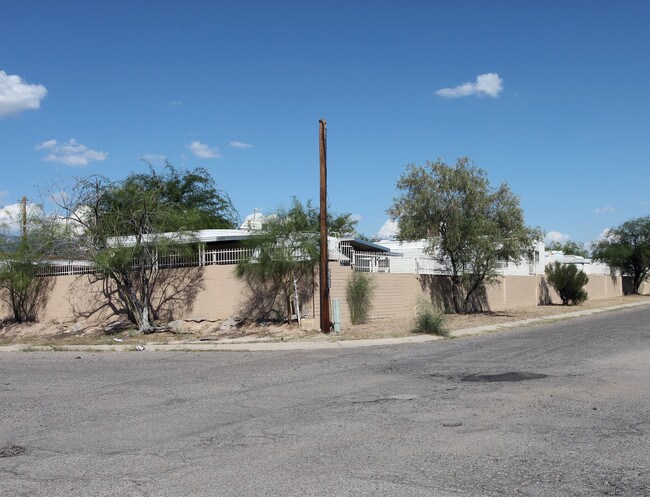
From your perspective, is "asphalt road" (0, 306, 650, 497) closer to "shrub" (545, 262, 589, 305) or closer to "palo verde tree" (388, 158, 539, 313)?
"palo verde tree" (388, 158, 539, 313)

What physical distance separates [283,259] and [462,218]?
10.4 meters

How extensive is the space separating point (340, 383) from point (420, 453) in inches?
215

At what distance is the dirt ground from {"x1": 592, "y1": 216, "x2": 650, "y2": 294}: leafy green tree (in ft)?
134

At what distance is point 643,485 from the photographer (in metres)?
6.04

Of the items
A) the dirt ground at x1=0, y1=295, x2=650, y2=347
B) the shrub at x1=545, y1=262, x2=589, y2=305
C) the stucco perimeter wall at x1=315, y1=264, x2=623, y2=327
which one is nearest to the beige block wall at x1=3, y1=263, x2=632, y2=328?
the stucco perimeter wall at x1=315, y1=264, x2=623, y2=327

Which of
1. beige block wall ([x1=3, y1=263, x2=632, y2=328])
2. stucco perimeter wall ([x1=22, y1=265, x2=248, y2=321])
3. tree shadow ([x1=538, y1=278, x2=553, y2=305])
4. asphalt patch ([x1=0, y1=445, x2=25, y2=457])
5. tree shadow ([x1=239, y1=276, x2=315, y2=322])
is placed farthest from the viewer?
tree shadow ([x1=538, y1=278, x2=553, y2=305])

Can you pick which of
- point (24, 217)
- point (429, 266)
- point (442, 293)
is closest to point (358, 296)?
point (429, 266)

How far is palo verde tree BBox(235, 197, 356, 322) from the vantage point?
24.1 metres

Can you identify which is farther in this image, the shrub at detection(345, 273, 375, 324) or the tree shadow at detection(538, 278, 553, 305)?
the tree shadow at detection(538, 278, 553, 305)

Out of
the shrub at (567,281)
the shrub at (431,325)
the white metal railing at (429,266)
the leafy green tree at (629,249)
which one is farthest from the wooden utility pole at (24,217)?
the leafy green tree at (629,249)

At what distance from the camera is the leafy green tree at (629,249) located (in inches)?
2566

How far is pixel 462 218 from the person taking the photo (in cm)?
3066

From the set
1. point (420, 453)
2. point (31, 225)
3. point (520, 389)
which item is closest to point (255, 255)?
point (31, 225)

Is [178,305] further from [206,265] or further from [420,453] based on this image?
[420,453]
